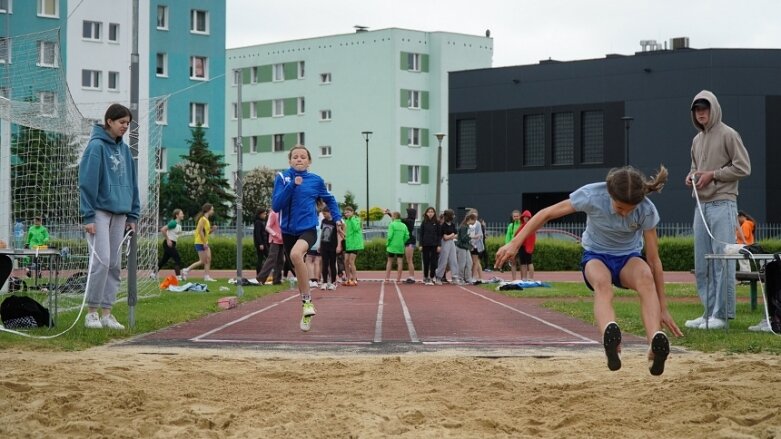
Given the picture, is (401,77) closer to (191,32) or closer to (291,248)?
(191,32)

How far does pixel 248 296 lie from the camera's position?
20375 millimetres

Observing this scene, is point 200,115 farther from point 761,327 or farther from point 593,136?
point 761,327

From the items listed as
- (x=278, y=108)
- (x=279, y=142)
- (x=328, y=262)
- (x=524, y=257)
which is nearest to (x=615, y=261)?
(x=328, y=262)

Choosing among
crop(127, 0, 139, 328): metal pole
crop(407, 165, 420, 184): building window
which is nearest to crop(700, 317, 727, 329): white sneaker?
crop(127, 0, 139, 328): metal pole

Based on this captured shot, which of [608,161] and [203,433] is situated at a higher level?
[608,161]

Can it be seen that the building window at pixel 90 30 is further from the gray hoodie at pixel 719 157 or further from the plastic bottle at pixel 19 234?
the gray hoodie at pixel 719 157

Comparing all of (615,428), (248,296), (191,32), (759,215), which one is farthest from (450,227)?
(191,32)

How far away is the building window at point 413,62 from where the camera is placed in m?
76.7

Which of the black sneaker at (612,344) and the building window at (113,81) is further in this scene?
the building window at (113,81)

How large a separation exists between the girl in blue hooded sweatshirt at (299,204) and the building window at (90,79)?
51.5 metres

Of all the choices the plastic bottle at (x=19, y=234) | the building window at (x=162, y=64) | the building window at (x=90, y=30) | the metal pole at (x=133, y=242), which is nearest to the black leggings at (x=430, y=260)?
the plastic bottle at (x=19, y=234)

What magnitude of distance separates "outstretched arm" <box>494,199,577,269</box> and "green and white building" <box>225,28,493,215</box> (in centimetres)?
6685

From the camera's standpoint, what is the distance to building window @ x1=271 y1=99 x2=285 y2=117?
82500 mm

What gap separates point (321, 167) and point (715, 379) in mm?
71939
